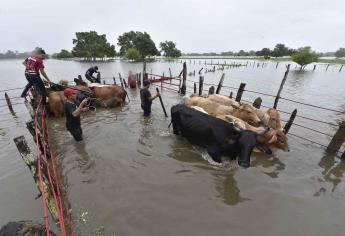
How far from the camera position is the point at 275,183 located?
546 centimetres

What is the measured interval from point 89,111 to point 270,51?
374 ft

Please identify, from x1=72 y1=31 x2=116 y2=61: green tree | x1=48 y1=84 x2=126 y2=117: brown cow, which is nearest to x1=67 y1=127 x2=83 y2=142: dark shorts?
x1=48 y1=84 x2=126 y2=117: brown cow

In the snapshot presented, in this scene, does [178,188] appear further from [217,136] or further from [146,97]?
[146,97]

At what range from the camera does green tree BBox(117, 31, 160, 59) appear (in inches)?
3172

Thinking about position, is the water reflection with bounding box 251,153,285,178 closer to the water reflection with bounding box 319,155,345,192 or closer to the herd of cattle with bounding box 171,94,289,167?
the herd of cattle with bounding box 171,94,289,167

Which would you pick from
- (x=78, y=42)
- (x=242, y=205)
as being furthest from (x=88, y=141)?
(x=78, y=42)

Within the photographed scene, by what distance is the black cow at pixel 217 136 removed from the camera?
16.5ft

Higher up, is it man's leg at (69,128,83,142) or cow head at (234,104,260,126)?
cow head at (234,104,260,126)

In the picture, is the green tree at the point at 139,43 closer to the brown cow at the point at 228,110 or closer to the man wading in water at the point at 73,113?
the brown cow at the point at 228,110

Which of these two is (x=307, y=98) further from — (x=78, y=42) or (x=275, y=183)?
(x=78, y=42)

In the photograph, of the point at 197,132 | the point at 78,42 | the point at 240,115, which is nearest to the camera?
the point at 197,132

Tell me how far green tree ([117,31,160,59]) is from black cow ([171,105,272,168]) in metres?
78.5

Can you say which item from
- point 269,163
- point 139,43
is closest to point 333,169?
point 269,163

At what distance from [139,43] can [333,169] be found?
267ft
